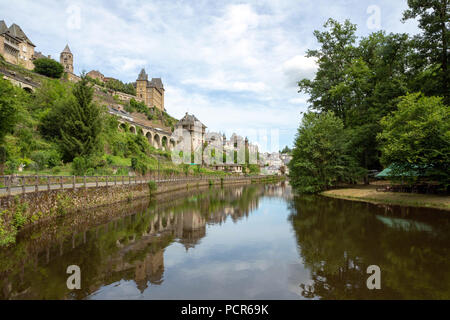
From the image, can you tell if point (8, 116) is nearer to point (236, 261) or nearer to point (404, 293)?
point (236, 261)

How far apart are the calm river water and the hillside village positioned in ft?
85.7

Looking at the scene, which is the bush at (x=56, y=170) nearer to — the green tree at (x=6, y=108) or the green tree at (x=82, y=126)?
the green tree at (x=82, y=126)

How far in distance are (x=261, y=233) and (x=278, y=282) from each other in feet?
18.7

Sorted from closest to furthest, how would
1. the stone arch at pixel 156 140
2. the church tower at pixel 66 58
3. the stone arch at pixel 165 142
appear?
the stone arch at pixel 156 140
the stone arch at pixel 165 142
the church tower at pixel 66 58

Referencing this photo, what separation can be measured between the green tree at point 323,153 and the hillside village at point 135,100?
14.6 m

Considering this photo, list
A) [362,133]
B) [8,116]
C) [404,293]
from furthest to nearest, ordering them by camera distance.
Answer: [362,133]
[8,116]
[404,293]

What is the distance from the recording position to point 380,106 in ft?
86.5

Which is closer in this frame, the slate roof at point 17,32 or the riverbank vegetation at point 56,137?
the riverbank vegetation at point 56,137

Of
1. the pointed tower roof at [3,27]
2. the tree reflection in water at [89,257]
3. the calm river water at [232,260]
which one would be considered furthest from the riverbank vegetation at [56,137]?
the pointed tower roof at [3,27]

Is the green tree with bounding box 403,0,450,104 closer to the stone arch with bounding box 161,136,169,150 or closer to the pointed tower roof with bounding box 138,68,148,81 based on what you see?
the stone arch with bounding box 161,136,169,150

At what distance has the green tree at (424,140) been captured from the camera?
17188mm

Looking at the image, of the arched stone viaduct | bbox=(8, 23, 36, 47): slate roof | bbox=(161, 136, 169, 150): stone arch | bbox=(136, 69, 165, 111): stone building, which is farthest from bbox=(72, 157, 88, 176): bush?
bbox=(136, 69, 165, 111): stone building

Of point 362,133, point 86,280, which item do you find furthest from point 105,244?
point 362,133

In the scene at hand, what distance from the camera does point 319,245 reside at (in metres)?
9.09
